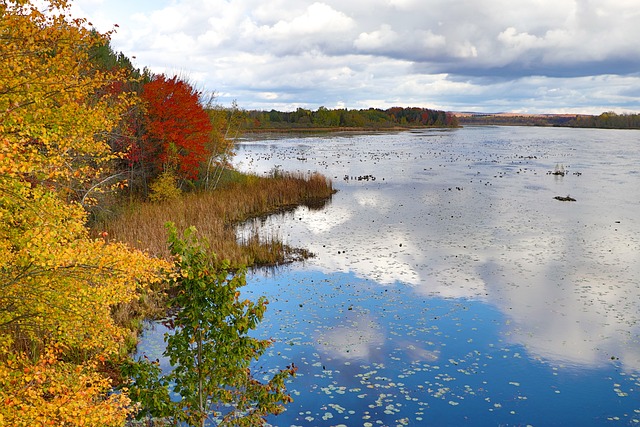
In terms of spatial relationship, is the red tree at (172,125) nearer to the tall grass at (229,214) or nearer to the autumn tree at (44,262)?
the tall grass at (229,214)

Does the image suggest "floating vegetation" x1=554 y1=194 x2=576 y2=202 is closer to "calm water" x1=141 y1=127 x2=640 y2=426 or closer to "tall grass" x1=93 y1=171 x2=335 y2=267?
"calm water" x1=141 y1=127 x2=640 y2=426

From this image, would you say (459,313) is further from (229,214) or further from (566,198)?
(566,198)

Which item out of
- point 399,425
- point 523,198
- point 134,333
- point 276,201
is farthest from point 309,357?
point 523,198

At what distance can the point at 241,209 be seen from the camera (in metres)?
34.7

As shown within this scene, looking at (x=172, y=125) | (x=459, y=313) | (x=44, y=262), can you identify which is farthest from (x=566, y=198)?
(x=44, y=262)

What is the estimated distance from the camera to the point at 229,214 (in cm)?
3322

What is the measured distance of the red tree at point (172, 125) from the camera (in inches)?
1305

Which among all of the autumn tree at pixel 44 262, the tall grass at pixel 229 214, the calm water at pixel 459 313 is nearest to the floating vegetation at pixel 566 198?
the calm water at pixel 459 313

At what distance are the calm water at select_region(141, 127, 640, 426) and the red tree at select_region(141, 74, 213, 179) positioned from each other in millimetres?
7471

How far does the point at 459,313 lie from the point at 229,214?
1873cm

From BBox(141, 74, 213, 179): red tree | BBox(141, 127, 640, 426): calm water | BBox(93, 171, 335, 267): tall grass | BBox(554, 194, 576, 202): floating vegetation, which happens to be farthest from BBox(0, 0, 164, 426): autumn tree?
BBox(554, 194, 576, 202): floating vegetation

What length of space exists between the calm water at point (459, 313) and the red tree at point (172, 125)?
747 cm

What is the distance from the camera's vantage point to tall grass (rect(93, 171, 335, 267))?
2383 cm

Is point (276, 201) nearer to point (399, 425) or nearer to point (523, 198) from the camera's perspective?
point (523, 198)
